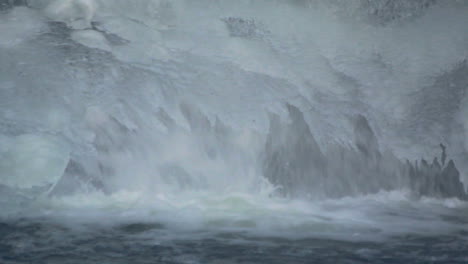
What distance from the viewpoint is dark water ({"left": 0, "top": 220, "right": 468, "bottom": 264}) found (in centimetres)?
456

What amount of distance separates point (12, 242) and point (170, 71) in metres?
3.99

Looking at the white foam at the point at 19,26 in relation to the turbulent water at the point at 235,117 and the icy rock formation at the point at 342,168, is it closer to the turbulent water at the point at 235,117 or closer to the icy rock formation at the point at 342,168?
the turbulent water at the point at 235,117

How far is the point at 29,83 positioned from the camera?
7.84 m

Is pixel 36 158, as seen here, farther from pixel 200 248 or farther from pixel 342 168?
pixel 342 168

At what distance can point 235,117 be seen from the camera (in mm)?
8422

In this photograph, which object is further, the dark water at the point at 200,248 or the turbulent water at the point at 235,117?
the turbulent water at the point at 235,117

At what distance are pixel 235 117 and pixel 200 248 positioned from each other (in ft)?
12.5

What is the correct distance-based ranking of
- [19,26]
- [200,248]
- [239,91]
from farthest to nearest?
[239,91], [19,26], [200,248]

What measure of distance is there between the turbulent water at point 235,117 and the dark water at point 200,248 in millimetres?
245

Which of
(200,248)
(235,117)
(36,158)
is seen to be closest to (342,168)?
(235,117)

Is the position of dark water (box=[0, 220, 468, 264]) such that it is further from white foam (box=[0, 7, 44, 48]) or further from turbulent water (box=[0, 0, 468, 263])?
white foam (box=[0, 7, 44, 48])

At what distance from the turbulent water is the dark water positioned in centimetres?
24

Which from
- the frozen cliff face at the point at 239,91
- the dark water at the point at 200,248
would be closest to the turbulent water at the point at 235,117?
the frozen cliff face at the point at 239,91

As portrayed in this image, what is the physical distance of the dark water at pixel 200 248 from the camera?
4.56 metres
